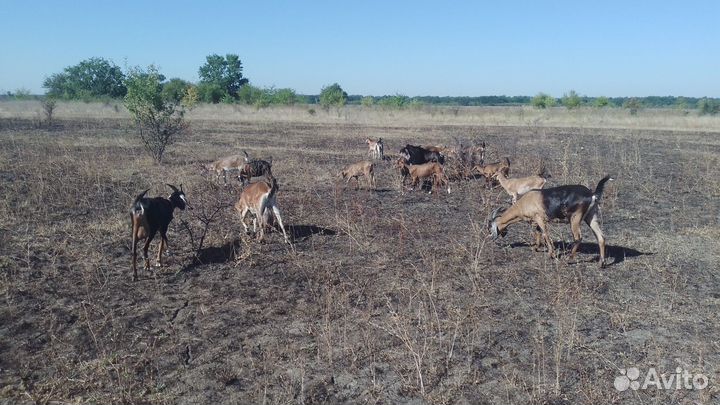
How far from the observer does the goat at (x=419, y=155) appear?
735 inches

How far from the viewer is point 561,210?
9492 mm

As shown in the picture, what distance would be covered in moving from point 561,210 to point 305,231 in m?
4.93

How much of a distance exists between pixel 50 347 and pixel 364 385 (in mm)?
3582

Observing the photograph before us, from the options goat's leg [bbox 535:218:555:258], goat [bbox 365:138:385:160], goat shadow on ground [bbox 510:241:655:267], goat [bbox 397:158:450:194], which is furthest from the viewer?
goat [bbox 365:138:385:160]

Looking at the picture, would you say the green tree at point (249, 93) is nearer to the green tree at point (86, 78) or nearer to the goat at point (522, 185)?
the green tree at point (86, 78)

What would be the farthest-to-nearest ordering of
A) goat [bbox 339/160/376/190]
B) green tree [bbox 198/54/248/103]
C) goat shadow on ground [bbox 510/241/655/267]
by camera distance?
green tree [bbox 198/54/248/103] → goat [bbox 339/160/376/190] → goat shadow on ground [bbox 510/241/655/267]

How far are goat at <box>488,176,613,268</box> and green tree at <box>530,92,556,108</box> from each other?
71.1 meters

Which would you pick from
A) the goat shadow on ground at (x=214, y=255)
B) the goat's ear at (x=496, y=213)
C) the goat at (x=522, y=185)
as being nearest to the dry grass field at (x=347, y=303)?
the goat shadow on ground at (x=214, y=255)

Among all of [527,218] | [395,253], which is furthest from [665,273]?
[395,253]

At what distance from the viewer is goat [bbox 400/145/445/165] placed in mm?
18678

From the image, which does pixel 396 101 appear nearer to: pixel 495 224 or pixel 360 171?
pixel 360 171

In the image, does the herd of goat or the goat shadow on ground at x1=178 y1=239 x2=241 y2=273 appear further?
the goat shadow on ground at x1=178 y1=239 x2=241 y2=273

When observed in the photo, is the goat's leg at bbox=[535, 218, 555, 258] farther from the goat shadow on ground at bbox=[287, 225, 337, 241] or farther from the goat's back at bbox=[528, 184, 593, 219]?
the goat shadow on ground at bbox=[287, 225, 337, 241]

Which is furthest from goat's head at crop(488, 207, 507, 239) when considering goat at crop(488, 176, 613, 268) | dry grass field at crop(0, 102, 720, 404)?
dry grass field at crop(0, 102, 720, 404)
